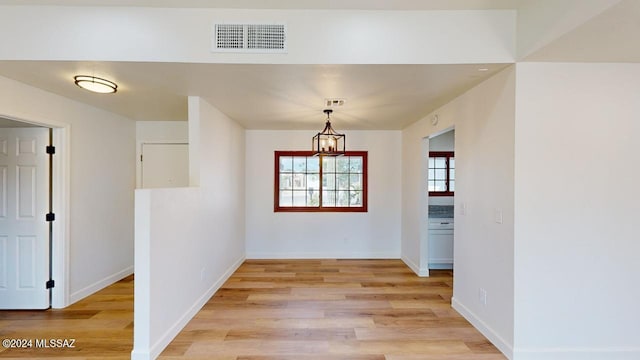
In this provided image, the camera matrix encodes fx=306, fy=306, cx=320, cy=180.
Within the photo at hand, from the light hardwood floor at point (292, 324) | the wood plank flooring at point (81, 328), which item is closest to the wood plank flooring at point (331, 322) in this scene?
the light hardwood floor at point (292, 324)

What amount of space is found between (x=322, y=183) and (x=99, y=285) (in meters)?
3.67

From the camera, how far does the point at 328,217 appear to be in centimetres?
567

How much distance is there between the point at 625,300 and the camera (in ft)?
7.86

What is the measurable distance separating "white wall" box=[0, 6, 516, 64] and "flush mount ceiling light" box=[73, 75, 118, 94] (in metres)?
0.38

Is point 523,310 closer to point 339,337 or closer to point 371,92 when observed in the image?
point 339,337

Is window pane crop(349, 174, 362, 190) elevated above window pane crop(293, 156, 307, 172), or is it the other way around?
window pane crop(293, 156, 307, 172)

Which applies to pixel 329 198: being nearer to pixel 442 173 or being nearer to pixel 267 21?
pixel 442 173

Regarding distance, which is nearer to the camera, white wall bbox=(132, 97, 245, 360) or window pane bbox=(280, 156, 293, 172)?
white wall bbox=(132, 97, 245, 360)

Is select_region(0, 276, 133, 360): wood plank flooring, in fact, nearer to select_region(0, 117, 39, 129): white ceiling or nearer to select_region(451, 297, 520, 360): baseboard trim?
select_region(0, 117, 39, 129): white ceiling

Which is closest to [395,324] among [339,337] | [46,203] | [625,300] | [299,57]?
[339,337]

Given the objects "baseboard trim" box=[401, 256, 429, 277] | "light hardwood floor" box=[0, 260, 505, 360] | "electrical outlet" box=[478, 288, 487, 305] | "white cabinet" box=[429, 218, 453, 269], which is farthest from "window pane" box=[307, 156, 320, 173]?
"electrical outlet" box=[478, 288, 487, 305]

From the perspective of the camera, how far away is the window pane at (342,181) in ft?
18.9

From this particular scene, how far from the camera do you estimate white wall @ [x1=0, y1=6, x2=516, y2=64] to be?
2.35m

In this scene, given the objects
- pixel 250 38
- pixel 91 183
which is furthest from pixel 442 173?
pixel 91 183
